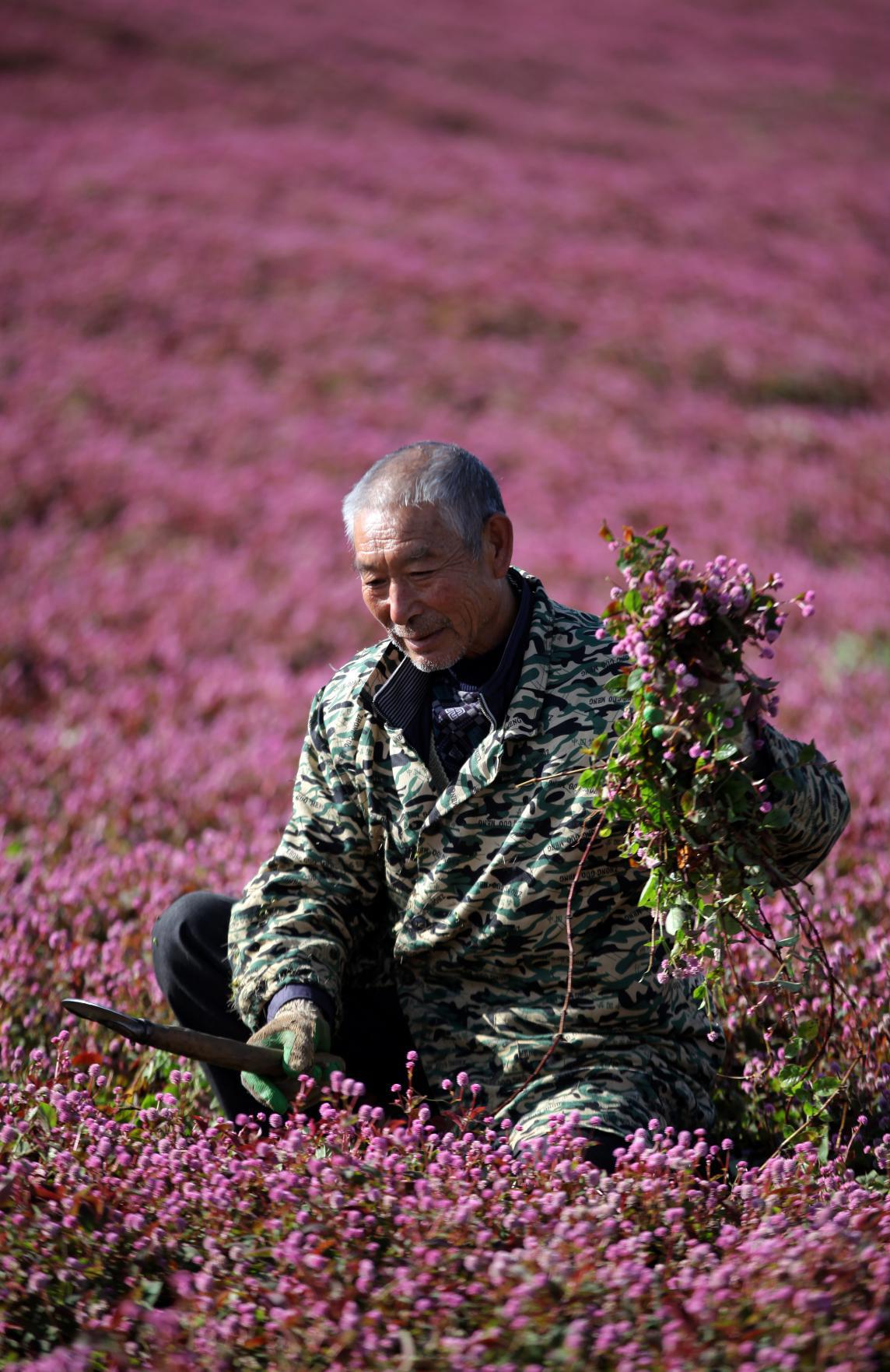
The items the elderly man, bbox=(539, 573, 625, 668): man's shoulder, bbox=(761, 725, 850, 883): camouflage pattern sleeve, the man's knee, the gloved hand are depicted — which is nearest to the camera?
bbox=(761, 725, 850, 883): camouflage pattern sleeve

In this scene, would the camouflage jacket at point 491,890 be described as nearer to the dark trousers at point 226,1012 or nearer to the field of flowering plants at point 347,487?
the dark trousers at point 226,1012

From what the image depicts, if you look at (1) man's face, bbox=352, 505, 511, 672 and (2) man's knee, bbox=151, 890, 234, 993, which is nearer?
(1) man's face, bbox=352, 505, 511, 672

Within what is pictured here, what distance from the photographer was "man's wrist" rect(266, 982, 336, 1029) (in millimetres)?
2936

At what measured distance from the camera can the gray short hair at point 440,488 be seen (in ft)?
9.66

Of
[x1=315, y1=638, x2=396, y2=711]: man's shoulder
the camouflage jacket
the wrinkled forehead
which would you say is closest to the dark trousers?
the camouflage jacket

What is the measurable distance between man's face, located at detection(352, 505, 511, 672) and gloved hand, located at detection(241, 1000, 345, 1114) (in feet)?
2.65

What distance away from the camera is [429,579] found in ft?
9.68

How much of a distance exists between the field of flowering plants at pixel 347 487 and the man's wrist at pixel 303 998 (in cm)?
28

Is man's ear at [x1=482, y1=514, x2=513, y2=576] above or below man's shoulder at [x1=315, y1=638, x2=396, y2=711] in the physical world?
above

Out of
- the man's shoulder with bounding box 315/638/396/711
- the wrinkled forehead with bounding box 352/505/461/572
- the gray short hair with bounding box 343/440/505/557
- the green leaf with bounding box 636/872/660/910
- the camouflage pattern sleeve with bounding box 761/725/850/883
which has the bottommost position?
the green leaf with bounding box 636/872/660/910

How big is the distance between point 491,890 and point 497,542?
0.78 m

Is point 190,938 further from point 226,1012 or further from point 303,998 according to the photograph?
point 303,998

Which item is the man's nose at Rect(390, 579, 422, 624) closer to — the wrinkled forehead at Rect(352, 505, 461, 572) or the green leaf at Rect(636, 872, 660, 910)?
the wrinkled forehead at Rect(352, 505, 461, 572)

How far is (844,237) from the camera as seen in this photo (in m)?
16.1
